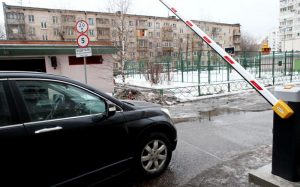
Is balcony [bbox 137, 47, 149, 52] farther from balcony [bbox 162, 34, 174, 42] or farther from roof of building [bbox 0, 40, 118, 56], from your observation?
roof of building [bbox 0, 40, 118, 56]

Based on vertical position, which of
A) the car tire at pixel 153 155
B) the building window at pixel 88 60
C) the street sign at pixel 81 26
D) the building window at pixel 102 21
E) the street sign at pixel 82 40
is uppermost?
the building window at pixel 102 21

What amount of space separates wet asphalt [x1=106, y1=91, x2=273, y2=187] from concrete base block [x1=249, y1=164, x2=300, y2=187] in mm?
744

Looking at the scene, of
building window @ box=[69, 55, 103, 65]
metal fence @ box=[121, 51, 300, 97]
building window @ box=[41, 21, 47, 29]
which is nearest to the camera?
building window @ box=[69, 55, 103, 65]

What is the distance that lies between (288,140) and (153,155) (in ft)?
5.97

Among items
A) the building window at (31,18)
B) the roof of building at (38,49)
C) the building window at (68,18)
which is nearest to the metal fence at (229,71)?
the roof of building at (38,49)

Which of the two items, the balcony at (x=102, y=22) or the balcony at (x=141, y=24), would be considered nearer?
the balcony at (x=102, y=22)

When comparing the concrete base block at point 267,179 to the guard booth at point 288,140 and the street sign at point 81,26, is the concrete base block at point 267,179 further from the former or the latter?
the street sign at point 81,26

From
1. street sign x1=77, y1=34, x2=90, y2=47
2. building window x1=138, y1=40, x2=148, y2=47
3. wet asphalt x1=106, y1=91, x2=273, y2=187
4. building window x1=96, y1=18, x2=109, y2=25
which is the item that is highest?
building window x1=96, y1=18, x2=109, y2=25

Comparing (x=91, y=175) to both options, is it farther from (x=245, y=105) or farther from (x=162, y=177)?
(x=245, y=105)

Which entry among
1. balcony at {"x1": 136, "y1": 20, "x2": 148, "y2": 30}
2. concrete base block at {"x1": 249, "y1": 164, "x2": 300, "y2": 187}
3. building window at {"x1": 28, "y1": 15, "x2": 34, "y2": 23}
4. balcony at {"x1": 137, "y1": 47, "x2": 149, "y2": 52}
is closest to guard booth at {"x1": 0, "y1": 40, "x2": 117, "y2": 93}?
concrete base block at {"x1": 249, "y1": 164, "x2": 300, "y2": 187}

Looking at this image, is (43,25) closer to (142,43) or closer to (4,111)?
(142,43)

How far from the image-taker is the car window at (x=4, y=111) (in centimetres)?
232

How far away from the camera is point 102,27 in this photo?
50.7 meters

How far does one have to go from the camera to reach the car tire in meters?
3.40
